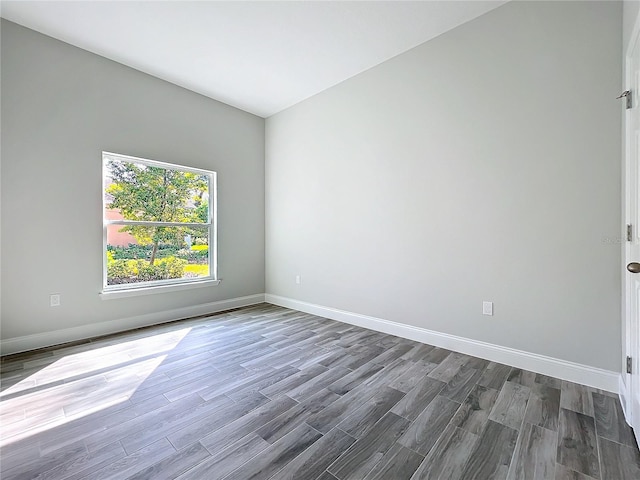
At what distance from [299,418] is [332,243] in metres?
2.28

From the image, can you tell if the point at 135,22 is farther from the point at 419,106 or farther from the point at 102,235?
the point at 419,106

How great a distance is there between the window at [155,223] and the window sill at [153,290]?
0.20ft

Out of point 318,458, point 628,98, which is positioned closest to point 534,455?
point 318,458

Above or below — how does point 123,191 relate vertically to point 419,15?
below

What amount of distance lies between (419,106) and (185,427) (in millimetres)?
3230

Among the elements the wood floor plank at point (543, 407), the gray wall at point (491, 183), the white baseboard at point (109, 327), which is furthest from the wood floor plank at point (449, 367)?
the white baseboard at point (109, 327)

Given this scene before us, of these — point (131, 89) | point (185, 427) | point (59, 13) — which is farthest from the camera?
point (131, 89)

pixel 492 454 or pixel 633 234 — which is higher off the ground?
pixel 633 234

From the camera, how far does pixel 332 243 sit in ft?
12.2

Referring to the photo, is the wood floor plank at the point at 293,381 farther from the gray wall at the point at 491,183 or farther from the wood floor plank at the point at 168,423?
the gray wall at the point at 491,183

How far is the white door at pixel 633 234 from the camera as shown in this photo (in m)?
1.50

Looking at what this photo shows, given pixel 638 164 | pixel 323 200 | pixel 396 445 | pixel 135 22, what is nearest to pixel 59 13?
pixel 135 22

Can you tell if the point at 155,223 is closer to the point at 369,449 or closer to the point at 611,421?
the point at 369,449

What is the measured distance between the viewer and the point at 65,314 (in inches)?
114
